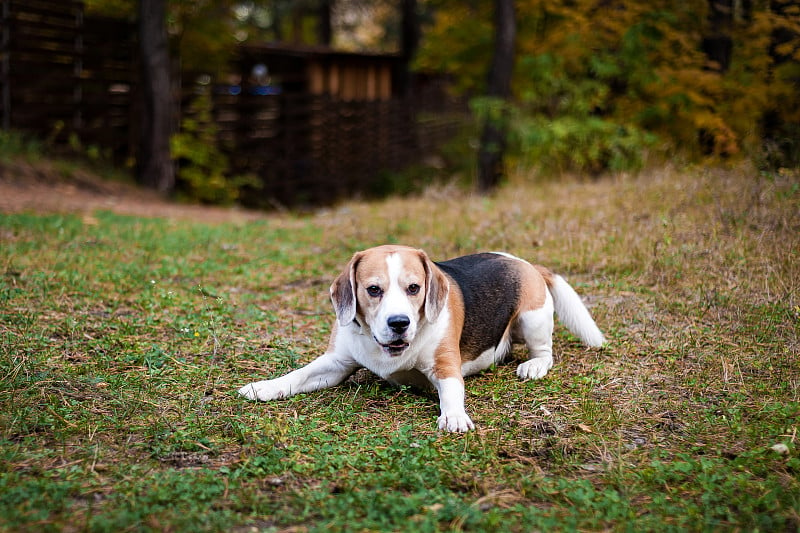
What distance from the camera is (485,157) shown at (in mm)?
14203

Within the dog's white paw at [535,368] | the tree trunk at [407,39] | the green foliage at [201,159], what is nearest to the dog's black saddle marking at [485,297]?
the dog's white paw at [535,368]

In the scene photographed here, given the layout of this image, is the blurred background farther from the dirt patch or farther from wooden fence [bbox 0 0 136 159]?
the dirt patch

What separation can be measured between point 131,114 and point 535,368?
1249 centimetres

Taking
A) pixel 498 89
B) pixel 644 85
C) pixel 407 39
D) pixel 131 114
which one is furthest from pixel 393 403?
pixel 407 39

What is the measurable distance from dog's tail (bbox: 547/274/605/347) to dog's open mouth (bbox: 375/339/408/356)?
160 cm

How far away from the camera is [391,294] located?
13.0 ft

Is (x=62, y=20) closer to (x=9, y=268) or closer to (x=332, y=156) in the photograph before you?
(x=332, y=156)

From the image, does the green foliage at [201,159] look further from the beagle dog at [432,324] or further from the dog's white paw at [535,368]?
the dog's white paw at [535,368]

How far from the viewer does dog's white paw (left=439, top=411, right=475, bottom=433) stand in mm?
3803

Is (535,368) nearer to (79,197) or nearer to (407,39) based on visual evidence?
(79,197)

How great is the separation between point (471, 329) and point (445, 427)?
92 cm

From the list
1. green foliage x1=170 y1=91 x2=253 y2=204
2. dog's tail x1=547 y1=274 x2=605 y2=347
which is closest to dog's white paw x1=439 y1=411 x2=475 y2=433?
dog's tail x1=547 y1=274 x2=605 y2=347

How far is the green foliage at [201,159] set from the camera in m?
14.9

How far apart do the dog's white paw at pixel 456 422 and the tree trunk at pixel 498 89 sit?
10034 mm
